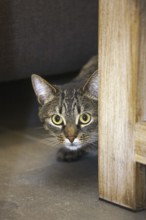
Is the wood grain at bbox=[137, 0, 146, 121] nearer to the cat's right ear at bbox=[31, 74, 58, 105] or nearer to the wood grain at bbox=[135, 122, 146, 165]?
the wood grain at bbox=[135, 122, 146, 165]

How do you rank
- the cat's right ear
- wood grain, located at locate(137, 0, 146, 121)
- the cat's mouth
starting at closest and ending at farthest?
wood grain, located at locate(137, 0, 146, 121), the cat's mouth, the cat's right ear

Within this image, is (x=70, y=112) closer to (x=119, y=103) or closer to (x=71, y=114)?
(x=71, y=114)

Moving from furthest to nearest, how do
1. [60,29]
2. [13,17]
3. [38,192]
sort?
[60,29]
[13,17]
[38,192]

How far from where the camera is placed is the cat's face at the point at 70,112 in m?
1.66

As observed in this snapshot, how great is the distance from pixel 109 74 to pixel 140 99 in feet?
0.35

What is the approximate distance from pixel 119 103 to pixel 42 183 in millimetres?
374

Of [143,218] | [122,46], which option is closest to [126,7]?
[122,46]

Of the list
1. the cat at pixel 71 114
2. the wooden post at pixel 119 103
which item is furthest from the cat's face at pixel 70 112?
the wooden post at pixel 119 103

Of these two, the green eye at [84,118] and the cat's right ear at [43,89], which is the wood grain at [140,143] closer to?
the green eye at [84,118]

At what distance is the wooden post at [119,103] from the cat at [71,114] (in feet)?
0.94

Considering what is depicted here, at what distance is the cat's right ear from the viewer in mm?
1744

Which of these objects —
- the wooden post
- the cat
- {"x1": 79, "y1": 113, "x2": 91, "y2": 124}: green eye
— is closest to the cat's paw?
the cat

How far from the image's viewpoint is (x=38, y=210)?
1348 millimetres

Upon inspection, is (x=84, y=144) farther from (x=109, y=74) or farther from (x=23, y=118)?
(x=23, y=118)
